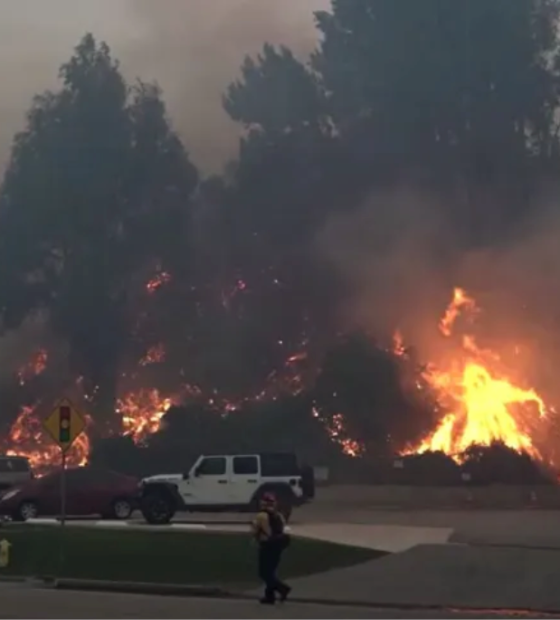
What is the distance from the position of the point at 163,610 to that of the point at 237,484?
17139 mm

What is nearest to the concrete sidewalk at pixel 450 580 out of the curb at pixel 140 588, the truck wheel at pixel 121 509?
the curb at pixel 140 588

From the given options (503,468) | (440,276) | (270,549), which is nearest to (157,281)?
(440,276)

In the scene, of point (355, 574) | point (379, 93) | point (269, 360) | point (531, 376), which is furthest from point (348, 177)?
point (355, 574)

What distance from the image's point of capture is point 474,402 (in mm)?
58125

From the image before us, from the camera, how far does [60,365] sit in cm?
6838

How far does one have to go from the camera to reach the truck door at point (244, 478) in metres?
35.2

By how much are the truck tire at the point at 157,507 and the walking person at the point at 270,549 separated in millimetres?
14515

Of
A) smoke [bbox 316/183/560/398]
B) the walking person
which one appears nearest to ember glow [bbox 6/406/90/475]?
smoke [bbox 316/183/560/398]

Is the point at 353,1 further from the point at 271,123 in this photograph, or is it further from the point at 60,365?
the point at 60,365

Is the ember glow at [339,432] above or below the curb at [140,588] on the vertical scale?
above

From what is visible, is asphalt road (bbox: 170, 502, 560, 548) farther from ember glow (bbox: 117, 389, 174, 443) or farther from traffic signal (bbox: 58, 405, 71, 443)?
ember glow (bbox: 117, 389, 174, 443)

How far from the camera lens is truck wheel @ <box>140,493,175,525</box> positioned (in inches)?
1329

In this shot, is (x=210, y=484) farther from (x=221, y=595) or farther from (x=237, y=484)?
(x=221, y=595)

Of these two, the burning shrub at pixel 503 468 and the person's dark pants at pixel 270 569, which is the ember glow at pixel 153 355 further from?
the person's dark pants at pixel 270 569
